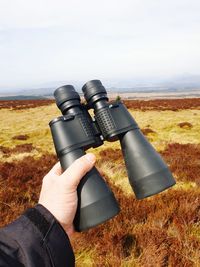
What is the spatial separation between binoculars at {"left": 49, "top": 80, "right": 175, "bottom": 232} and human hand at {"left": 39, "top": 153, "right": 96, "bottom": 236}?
0.27 feet

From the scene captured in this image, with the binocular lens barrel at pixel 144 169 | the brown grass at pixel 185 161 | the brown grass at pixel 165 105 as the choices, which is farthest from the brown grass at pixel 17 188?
the brown grass at pixel 165 105

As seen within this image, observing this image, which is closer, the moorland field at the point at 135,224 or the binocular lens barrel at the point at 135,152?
the binocular lens barrel at the point at 135,152

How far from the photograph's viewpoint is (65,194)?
156 centimetres

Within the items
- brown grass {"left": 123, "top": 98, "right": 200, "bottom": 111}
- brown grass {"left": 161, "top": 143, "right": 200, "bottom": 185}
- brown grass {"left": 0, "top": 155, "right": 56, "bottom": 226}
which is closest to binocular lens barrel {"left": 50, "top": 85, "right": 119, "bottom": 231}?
brown grass {"left": 0, "top": 155, "right": 56, "bottom": 226}

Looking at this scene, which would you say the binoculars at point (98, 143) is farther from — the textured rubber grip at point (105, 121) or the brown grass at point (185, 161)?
the brown grass at point (185, 161)

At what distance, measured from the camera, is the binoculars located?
5.44 ft

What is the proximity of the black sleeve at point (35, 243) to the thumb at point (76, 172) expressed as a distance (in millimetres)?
175

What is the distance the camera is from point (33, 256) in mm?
1316

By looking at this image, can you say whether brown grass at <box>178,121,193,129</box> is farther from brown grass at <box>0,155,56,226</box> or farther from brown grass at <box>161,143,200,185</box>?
brown grass at <box>0,155,56,226</box>

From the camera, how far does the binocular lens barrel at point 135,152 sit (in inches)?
75.1

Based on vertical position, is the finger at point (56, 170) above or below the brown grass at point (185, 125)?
above

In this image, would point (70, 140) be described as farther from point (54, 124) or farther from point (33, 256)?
point (33, 256)

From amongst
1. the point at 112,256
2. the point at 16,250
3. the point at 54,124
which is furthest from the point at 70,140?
the point at 112,256

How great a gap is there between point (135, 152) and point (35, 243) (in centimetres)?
89
